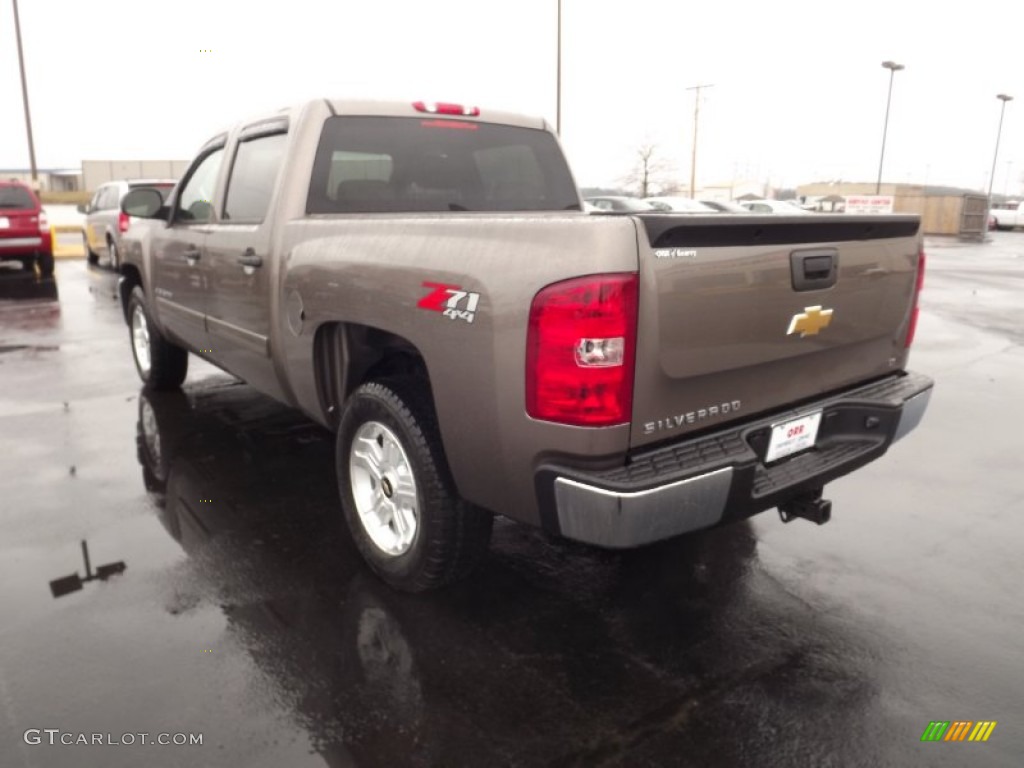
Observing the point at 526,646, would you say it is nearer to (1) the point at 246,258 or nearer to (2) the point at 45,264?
(1) the point at 246,258

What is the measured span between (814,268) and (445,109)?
7.70 ft

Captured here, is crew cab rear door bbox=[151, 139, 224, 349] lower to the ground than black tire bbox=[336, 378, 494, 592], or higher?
higher

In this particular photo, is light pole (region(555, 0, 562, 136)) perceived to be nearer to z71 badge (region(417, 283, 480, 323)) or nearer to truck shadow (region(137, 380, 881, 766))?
truck shadow (region(137, 380, 881, 766))

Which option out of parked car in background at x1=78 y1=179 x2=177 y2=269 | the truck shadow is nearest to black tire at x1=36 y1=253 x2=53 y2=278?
parked car in background at x1=78 y1=179 x2=177 y2=269

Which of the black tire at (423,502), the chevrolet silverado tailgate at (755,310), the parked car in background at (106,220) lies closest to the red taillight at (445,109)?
the black tire at (423,502)

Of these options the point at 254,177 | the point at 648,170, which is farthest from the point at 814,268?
the point at 648,170

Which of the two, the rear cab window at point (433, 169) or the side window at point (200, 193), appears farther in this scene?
the side window at point (200, 193)

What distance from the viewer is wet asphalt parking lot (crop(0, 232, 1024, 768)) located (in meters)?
2.39

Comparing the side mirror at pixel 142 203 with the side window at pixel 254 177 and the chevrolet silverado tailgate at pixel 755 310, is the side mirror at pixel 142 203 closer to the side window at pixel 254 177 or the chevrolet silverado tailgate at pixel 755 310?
the side window at pixel 254 177

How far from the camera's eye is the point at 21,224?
47.7 feet

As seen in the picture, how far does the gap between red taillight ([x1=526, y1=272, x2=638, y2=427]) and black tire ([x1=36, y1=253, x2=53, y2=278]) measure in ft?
51.6

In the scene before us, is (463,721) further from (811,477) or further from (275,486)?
(275,486)

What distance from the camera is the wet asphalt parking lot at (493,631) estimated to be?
2.39 m

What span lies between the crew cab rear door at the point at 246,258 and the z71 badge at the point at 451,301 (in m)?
1.34
